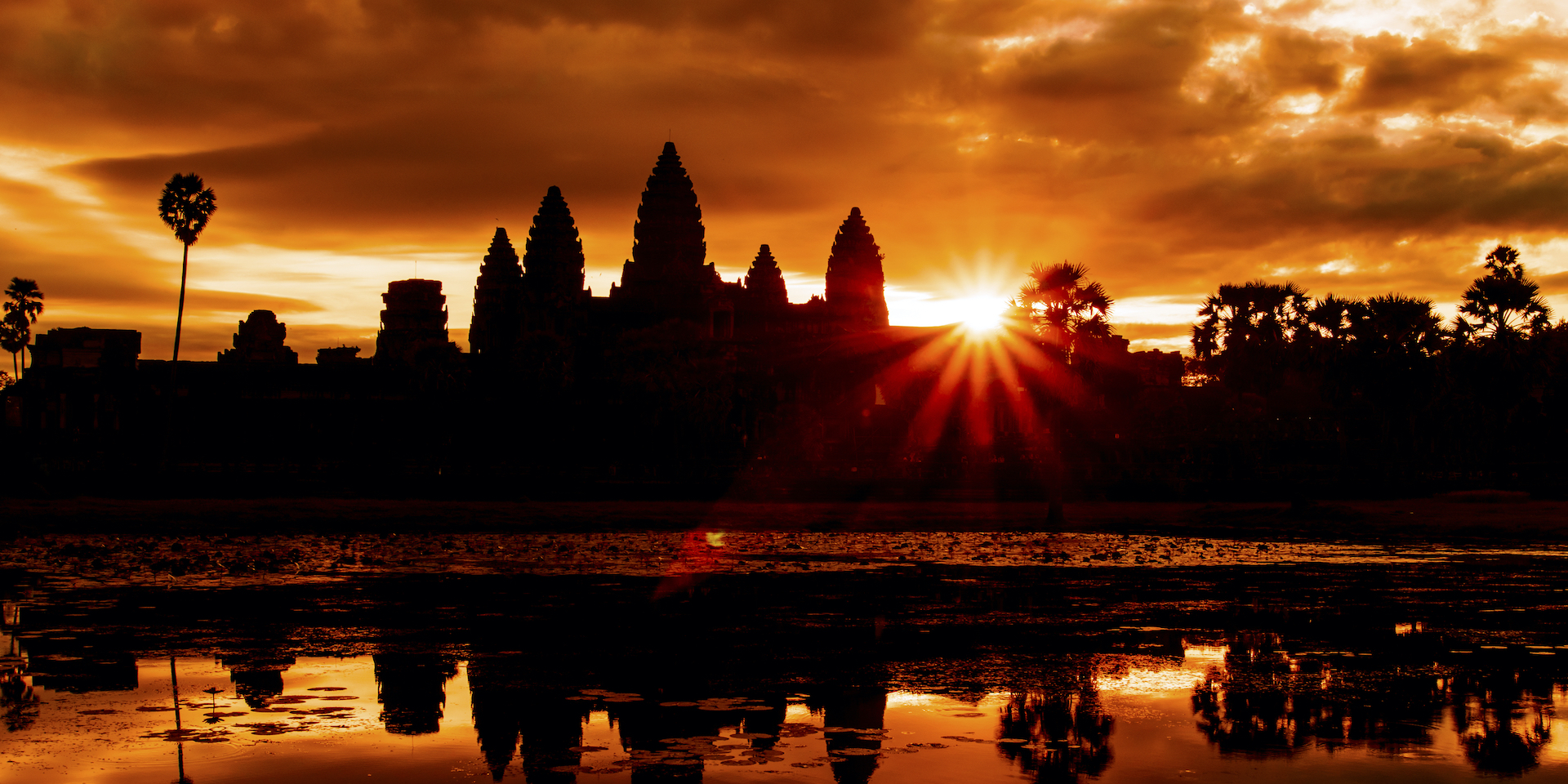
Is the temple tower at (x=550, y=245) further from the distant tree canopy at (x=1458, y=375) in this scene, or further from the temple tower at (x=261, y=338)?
the distant tree canopy at (x=1458, y=375)

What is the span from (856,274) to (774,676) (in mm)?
122592

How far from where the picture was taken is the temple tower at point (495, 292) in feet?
358

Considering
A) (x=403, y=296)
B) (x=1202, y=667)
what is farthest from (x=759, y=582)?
(x=403, y=296)

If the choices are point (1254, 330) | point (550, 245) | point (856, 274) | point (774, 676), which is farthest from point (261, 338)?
point (774, 676)

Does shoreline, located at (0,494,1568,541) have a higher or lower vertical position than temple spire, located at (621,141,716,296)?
lower

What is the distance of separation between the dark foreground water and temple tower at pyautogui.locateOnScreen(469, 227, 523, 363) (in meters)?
87.0

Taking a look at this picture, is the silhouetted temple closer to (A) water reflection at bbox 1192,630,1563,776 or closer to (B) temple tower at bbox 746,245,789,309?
(B) temple tower at bbox 746,245,789,309

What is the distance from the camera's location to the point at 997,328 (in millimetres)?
44969

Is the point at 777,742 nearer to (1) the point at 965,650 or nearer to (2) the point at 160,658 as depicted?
(1) the point at 965,650

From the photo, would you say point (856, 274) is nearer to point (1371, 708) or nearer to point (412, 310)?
point (412, 310)

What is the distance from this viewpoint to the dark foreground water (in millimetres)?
8953

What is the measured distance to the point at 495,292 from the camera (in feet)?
409

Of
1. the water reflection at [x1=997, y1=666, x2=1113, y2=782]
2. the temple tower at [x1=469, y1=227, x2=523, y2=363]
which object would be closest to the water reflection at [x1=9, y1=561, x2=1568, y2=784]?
the water reflection at [x1=997, y1=666, x2=1113, y2=782]

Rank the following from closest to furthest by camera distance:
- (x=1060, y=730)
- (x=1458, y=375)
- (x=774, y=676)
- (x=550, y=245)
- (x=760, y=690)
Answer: (x=1060, y=730), (x=760, y=690), (x=774, y=676), (x=1458, y=375), (x=550, y=245)
